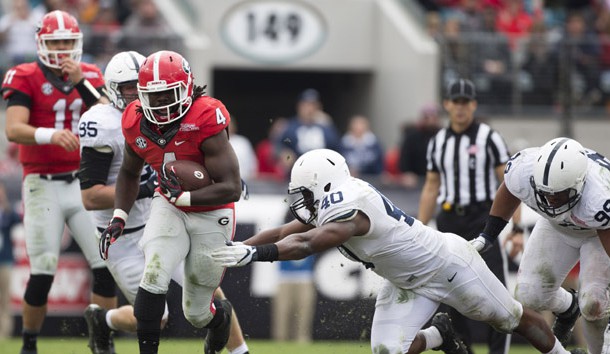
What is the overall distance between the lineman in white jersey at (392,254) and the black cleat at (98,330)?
54.9 inches

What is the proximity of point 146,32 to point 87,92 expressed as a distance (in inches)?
226

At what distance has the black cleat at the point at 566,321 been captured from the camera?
7.62 m

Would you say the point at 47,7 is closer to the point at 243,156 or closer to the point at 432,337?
the point at 243,156

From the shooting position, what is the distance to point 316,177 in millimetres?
6434

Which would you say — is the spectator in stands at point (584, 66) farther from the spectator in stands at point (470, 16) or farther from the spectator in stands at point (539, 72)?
the spectator in stands at point (470, 16)

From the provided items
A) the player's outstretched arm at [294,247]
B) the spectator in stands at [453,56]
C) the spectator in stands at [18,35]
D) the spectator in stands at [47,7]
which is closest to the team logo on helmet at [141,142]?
the player's outstretched arm at [294,247]

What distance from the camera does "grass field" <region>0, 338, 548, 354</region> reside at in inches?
363

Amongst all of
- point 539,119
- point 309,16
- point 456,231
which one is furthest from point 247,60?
point 456,231

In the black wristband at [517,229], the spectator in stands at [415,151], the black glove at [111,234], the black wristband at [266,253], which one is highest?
the black wristband at [266,253]

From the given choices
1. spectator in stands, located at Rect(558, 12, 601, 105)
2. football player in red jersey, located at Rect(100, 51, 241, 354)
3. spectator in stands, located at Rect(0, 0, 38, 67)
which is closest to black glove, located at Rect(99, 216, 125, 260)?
football player in red jersey, located at Rect(100, 51, 241, 354)

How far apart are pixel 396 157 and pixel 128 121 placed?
7375 mm

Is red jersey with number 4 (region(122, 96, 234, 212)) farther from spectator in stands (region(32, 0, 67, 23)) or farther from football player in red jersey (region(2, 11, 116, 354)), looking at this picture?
spectator in stands (region(32, 0, 67, 23))

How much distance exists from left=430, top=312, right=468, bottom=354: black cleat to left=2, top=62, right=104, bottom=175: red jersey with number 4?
2.79 m

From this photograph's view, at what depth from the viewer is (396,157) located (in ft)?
45.6
